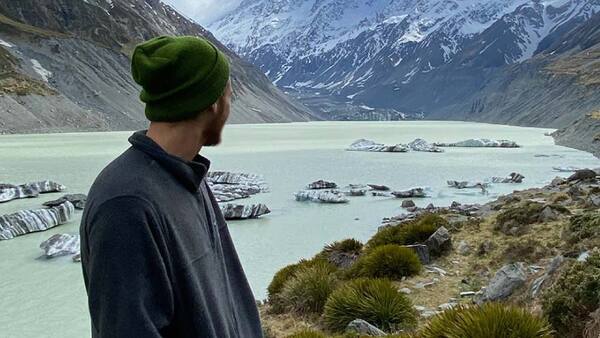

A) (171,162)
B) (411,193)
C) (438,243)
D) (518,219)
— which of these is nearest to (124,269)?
(171,162)

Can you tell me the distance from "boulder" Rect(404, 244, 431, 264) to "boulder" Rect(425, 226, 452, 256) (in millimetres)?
359

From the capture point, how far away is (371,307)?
30.4ft

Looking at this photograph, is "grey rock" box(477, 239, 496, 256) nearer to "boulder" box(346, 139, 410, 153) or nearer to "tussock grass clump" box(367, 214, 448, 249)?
"tussock grass clump" box(367, 214, 448, 249)

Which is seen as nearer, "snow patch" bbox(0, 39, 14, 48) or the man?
the man

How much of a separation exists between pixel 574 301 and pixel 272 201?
2789 centimetres

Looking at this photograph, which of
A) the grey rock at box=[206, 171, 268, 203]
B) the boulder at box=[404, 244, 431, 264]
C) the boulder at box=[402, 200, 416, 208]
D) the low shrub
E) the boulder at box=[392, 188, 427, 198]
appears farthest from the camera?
the boulder at box=[392, 188, 427, 198]

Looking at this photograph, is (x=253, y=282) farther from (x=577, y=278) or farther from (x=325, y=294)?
(x=577, y=278)

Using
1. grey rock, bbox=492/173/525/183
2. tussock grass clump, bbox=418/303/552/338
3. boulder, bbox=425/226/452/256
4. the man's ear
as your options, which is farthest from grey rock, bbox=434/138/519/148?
the man's ear

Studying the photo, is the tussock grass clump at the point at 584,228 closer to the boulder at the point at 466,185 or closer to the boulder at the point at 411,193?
the boulder at the point at 411,193

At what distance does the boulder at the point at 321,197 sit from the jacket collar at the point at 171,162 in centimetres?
3109

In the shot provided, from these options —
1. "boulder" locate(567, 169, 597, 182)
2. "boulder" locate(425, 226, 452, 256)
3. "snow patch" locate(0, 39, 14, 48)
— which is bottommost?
"boulder" locate(425, 226, 452, 256)

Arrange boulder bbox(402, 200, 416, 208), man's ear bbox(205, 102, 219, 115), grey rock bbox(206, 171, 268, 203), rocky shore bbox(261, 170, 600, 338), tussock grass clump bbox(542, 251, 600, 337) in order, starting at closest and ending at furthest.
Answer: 1. man's ear bbox(205, 102, 219, 115)
2. tussock grass clump bbox(542, 251, 600, 337)
3. rocky shore bbox(261, 170, 600, 338)
4. boulder bbox(402, 200, 416, 208)
5. grey rock bbox(206, 171, 268, 203)

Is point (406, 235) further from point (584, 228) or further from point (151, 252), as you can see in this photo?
point (151, 252)

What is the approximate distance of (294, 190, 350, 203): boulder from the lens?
33.9m
